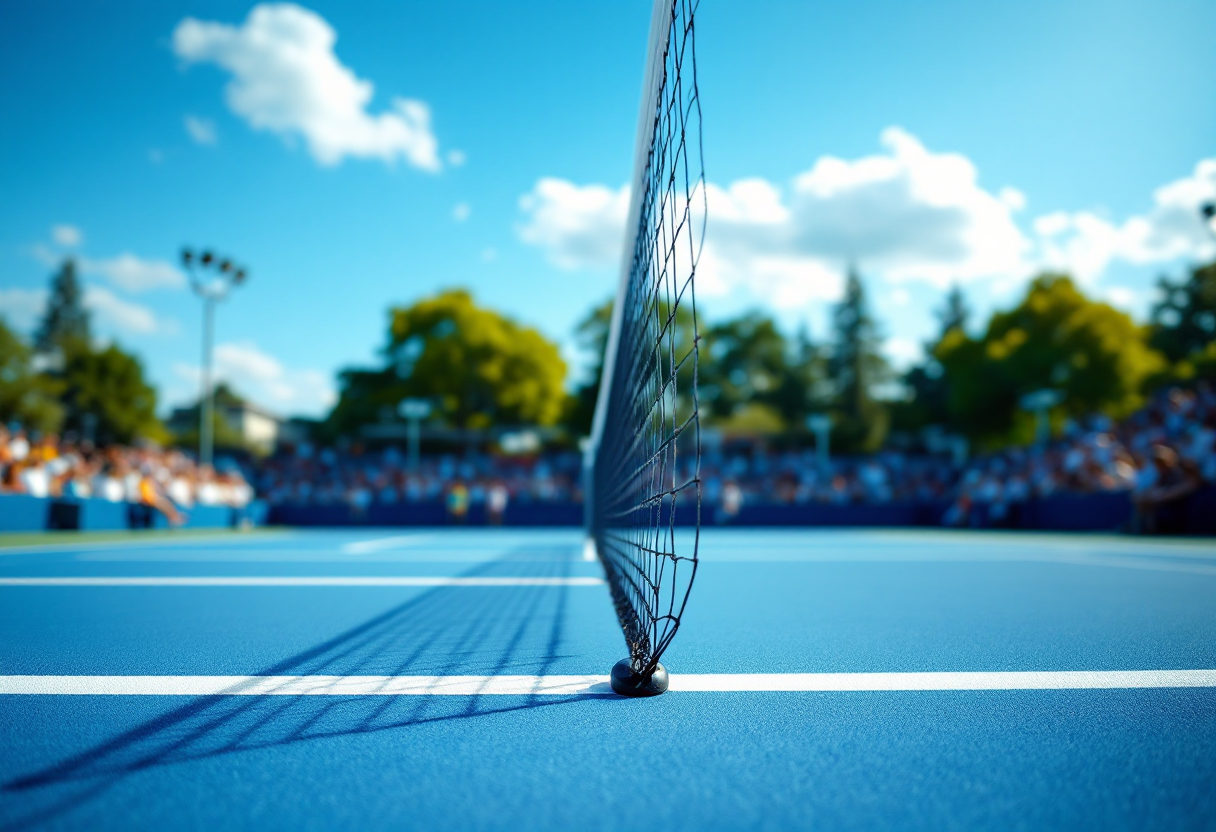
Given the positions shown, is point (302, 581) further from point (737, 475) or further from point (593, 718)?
point (737, 475)

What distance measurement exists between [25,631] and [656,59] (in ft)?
13.9

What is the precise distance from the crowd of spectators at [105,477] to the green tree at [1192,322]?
5198 cm

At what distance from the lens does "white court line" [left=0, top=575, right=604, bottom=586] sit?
578cm

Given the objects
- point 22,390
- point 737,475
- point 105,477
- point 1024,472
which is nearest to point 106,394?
point 22,390

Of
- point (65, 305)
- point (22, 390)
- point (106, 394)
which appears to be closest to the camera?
point (22, 390)

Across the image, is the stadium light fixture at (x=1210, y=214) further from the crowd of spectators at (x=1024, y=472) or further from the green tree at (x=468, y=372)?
the green tree at (x=468, y=372)

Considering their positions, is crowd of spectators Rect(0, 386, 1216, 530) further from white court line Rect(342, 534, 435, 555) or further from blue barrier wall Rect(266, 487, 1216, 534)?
white court line Rect(342, 534, 435, 555)

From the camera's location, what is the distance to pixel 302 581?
608 centimetres

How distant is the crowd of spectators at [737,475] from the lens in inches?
583

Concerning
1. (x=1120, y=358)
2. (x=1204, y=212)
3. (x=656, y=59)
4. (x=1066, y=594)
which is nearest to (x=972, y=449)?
(x=1120, y=358)

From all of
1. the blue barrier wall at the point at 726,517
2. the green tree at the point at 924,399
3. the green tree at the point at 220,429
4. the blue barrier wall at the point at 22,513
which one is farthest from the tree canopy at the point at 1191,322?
the green tree at the point at 220,429

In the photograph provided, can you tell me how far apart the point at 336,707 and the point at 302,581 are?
4.26 metres

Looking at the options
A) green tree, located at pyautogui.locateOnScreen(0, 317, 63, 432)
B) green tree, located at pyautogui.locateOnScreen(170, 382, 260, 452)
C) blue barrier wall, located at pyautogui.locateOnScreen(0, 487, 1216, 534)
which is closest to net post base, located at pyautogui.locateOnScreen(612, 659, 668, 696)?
blue barrier wall, located at pyautogui.locateOnScreen(0, 487, 1216, 534)

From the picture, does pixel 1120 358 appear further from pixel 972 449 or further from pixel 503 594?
pixel 503 594
